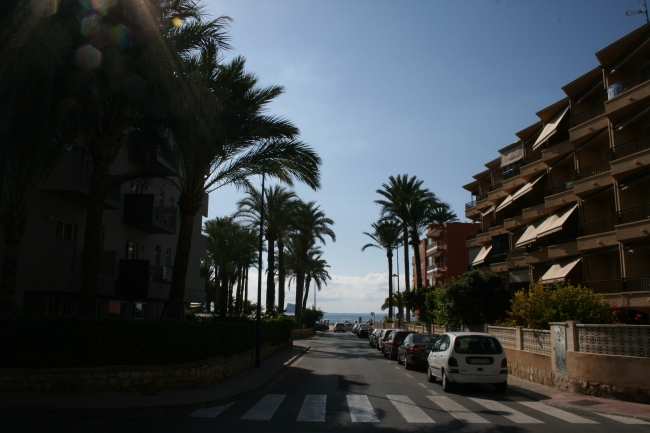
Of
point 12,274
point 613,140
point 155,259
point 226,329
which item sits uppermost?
point 613,140

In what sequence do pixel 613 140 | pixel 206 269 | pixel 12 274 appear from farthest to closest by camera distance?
pixel 206 269
pixel 613 140
pixel 12 274

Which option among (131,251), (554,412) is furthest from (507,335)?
(131,251)

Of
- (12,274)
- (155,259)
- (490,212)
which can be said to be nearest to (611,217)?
(490,212)

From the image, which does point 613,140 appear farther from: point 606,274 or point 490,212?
point 490,212

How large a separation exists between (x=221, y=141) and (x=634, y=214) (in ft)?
65.8

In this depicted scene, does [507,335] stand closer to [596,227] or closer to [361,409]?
[361,409]

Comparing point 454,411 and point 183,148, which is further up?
point 183,148

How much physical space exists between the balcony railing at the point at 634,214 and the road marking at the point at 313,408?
63.1ft

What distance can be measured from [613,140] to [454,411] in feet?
68.2

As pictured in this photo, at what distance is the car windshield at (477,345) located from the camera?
1528 cm

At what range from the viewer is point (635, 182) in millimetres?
25656

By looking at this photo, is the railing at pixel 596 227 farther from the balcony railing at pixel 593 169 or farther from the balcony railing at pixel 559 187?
the balcony railing at pixel 559 187

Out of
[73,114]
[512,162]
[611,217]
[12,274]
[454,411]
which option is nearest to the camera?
[454,411]

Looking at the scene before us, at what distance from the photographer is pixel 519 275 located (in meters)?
40.3
